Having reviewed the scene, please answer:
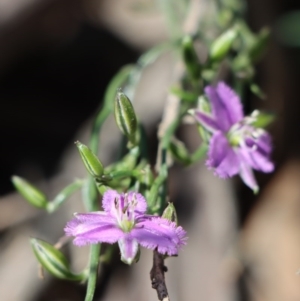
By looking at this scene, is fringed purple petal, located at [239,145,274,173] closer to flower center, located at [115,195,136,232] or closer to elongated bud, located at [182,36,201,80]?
elongated bud, located at [182,36,201,80]

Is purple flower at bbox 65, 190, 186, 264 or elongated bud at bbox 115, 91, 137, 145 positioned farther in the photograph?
elongated bud at bbox 115, 91, 137, 145

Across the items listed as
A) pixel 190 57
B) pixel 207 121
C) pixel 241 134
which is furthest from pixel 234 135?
pixel 190 57

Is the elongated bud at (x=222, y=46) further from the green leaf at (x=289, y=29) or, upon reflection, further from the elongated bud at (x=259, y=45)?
the green leaf at (x=289, y=29)

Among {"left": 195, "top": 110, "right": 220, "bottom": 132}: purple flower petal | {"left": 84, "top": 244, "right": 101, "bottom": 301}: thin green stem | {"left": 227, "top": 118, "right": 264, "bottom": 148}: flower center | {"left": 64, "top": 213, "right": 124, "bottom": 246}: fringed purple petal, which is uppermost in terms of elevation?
{"left": 64, "top": 213, "right": 124, "bottom": 246}: fringed purple petal

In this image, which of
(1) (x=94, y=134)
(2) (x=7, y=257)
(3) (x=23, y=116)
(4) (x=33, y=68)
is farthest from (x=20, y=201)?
(1) (x=94, y=134)

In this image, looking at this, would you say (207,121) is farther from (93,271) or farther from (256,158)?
(93,271)

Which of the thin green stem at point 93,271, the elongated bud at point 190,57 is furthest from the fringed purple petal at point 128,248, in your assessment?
the elongated bud at point 190,57

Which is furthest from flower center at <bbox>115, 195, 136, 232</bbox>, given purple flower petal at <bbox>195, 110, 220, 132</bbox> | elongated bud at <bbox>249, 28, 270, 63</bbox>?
elongated bud at <bbox>249, 28, 270, 63</bbox>
